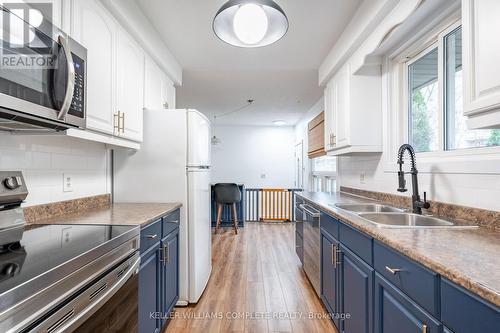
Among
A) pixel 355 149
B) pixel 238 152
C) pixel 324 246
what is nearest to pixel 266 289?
pixel 324 246

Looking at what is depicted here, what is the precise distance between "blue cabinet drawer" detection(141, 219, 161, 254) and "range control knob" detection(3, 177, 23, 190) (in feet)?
2.09

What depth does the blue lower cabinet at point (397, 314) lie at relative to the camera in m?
0.85

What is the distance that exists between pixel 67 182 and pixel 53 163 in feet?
0.55

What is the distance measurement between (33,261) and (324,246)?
1.81 m

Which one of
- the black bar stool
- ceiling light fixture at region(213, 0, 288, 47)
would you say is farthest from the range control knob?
the black bar stool

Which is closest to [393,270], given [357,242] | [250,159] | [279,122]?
[357,242]

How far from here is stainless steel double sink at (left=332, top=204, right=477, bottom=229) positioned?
4.53 feet

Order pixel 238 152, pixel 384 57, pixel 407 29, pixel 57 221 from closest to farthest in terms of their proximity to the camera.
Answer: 1. pixel 57 221
2. pixel 407 29
3. pixel 384 57
4. pixel 238 152

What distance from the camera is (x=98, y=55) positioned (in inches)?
60.3

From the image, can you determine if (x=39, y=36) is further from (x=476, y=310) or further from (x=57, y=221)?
(x=476, y=310)

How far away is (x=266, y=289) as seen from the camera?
8.29 ft

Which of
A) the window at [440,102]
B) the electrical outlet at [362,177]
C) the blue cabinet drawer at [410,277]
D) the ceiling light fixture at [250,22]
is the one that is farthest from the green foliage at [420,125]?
the ceiling light fixture at [250,22]

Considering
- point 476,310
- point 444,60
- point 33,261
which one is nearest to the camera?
point 476,310

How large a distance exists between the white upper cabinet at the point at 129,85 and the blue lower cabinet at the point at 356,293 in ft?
5.66
